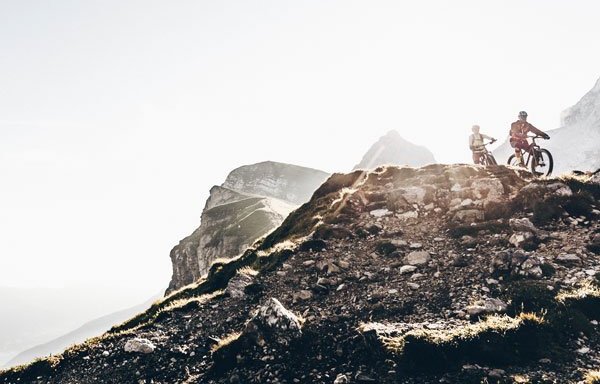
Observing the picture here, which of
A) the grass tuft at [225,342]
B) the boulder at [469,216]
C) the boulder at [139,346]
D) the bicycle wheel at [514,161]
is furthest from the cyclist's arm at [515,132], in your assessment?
the boulder at [139,346]

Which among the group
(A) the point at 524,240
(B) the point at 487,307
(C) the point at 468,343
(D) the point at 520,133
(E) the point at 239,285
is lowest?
(C) the point at 468,343

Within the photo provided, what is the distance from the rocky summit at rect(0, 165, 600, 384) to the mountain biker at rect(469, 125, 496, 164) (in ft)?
15.9

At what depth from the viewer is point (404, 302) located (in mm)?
14766

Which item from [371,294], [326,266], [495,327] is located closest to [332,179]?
[326,266]

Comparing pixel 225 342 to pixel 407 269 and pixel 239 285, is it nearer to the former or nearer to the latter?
pixel 239 285

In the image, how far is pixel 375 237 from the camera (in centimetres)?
1989

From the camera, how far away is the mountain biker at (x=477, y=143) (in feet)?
88.2

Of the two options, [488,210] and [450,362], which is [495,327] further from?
[488,210]

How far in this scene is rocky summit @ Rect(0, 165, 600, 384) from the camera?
451 inches

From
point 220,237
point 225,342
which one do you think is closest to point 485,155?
point 225,342

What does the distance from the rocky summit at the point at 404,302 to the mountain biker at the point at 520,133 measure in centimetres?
404

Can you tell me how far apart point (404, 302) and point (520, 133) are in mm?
16128

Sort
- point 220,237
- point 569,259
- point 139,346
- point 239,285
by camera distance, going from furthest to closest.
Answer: point 220,237
point 239,285
point 139,346
point 569,259

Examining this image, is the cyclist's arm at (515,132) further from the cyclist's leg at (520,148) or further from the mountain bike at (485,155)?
the mountain bike at (485,155)
